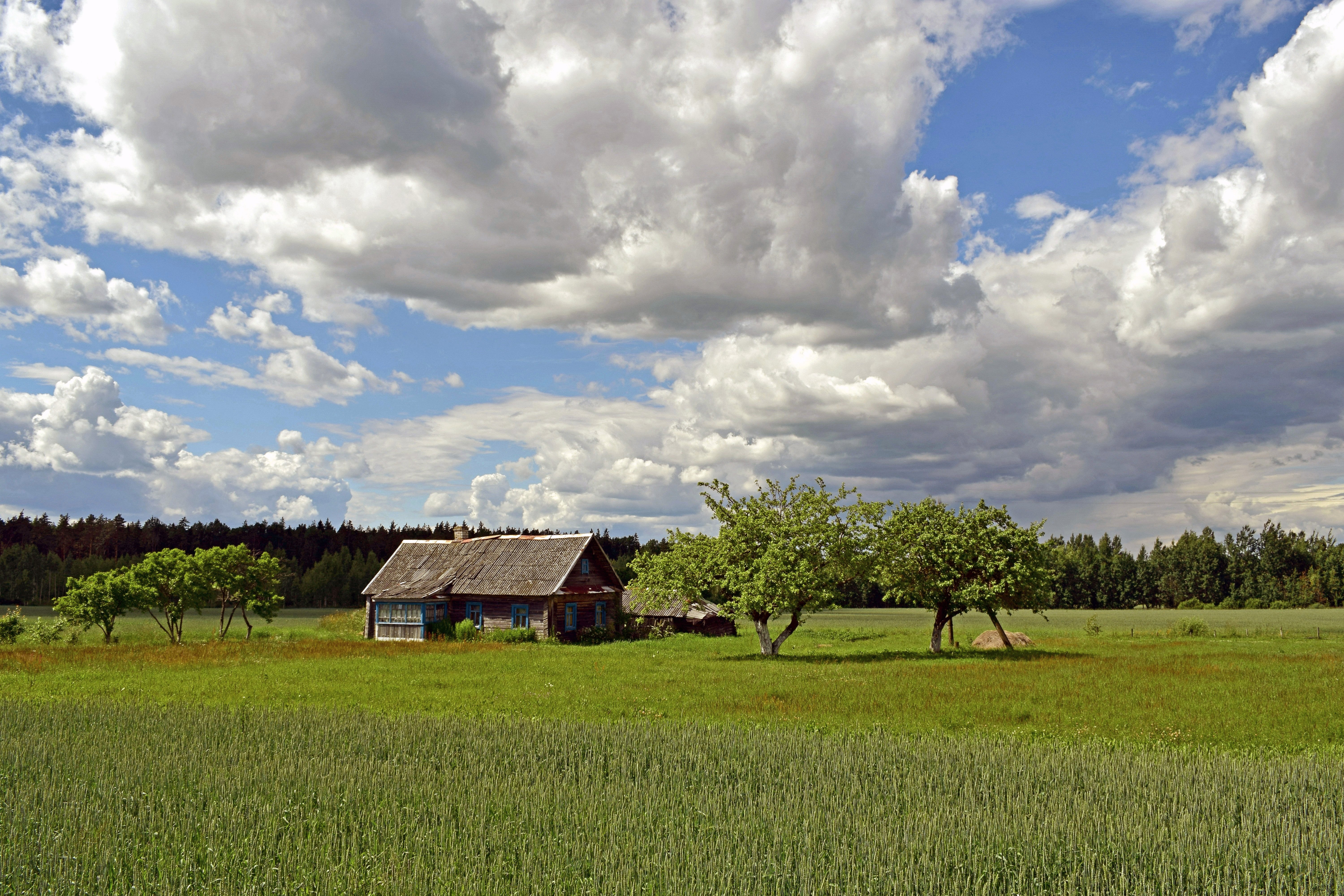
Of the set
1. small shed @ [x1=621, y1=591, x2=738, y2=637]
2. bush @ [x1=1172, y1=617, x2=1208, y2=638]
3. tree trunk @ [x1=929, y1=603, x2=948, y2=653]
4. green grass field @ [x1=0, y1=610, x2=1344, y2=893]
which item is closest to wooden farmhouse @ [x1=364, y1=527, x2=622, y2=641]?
small shed @ [x1=621, y1=591, x2=738, y2=637]

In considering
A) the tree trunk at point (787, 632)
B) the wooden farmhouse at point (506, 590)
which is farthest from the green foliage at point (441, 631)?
the tree trunk at point (787, 632)

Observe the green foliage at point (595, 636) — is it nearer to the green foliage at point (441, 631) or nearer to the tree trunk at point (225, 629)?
the green foliage at point (441, 631)

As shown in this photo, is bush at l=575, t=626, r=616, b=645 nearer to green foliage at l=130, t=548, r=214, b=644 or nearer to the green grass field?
green foliage at l=130, t=548, r=214, b=644

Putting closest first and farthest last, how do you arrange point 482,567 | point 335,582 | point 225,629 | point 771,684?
point 771,684
point 225,629
point 482,567
point 335,582

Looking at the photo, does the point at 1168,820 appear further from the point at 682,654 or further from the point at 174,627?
the point at 174,627

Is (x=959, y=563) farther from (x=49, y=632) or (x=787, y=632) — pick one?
(x=49, y=632)

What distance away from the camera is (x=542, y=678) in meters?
26.5

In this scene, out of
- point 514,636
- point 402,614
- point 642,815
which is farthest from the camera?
point 402,614

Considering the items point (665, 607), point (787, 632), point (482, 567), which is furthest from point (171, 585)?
point (787, 632)

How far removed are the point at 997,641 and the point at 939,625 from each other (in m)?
8.34

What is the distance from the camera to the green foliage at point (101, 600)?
42.4 meters

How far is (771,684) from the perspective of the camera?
25172 millimetres

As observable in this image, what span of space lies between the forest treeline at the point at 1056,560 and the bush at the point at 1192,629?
171ft

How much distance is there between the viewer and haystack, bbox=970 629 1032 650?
1879 inches
